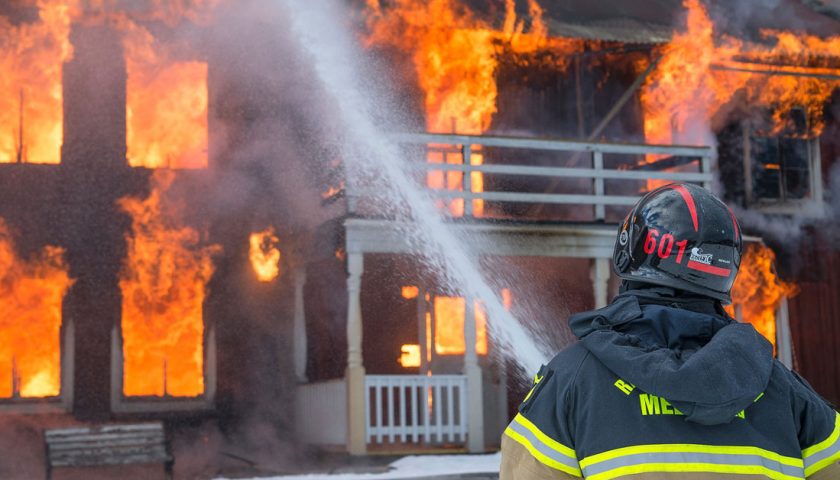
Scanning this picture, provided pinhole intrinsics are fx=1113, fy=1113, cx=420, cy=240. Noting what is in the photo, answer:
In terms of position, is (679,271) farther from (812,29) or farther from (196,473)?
(812,29)

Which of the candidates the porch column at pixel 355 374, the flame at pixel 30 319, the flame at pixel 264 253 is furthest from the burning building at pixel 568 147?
the flame at pixel 30 319

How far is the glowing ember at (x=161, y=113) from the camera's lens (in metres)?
14.5

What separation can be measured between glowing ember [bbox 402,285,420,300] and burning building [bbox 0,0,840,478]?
41mm

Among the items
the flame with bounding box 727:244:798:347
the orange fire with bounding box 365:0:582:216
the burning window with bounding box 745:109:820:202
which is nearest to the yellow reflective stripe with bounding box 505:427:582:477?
the orange fire with bounding box 365:0:582:216

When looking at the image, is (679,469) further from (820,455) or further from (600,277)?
(600,277)

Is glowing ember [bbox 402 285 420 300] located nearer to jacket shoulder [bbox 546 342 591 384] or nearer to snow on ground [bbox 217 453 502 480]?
snow on ground [bbox 217 453 502 480]

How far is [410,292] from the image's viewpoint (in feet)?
49.2

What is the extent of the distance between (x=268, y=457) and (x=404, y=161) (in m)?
4.18

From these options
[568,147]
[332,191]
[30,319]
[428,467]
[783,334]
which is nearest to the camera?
[428,467]

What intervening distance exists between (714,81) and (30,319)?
31.5 feet

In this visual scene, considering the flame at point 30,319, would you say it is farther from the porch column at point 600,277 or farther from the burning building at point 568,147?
the porch column at point 600,277

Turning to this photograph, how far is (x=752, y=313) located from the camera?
51.0 ft

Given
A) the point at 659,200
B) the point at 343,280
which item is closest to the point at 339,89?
the point at 343,280

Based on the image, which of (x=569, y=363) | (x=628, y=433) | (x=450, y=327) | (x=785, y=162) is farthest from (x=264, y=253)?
(x=628, y=433)
